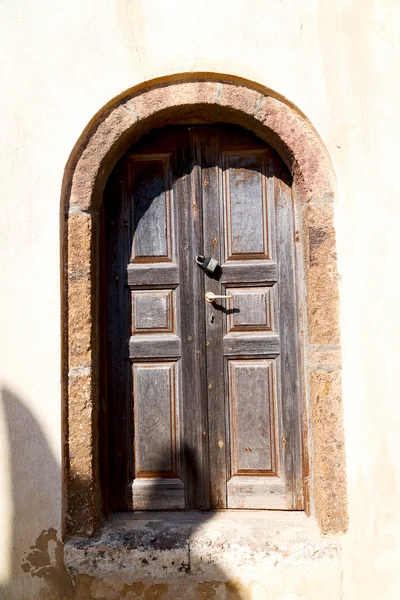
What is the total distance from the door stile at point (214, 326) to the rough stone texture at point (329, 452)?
0.48 meters

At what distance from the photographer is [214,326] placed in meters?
2.64

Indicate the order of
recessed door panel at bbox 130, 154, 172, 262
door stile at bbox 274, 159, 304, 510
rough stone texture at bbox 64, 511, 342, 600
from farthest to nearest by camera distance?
1. recessed door panel at bbox 130, 154, 172, 262
2. door stile at bbox 274, 159, 304, 510
3. rough stone texture at bbox 64, 511, 342, 600

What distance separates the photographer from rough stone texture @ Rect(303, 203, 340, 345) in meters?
2.39

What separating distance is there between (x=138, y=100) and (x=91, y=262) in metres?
0.80

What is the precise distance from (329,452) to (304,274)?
0.84m

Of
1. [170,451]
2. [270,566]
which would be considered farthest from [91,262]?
[270,566]

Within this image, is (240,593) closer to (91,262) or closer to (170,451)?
(170,451)

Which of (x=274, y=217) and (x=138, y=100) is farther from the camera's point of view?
(x=274, y=217)

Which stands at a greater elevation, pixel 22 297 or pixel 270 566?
pixel 22 297

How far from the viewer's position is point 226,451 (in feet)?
8.59

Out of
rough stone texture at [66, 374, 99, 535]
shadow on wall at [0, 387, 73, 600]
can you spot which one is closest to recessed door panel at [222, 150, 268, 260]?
rough stone texture at [66, 374, 99, 535]

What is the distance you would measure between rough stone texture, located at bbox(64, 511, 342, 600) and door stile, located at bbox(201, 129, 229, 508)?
31 cm

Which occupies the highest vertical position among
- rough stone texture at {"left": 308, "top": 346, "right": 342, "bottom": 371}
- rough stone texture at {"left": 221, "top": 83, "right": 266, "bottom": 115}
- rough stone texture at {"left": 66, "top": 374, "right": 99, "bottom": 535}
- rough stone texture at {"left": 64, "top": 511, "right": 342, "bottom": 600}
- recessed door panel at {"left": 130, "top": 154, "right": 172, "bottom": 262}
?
rough stone texture at {"left": 221, "top": 83, "right": 266, "bottom": 115}

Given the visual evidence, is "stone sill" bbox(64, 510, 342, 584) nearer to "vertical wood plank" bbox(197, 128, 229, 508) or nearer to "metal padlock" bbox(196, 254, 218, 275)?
"vertical wood plank" bbox(197, 128, 229, 508)
